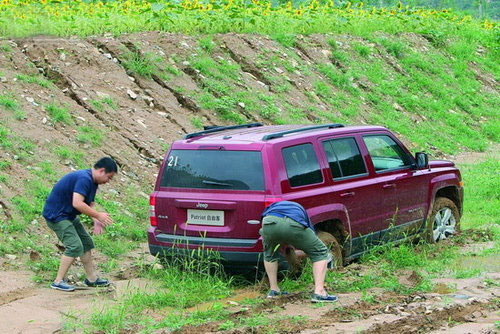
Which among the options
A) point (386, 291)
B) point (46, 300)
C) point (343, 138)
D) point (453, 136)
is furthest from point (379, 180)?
point (453, 136)

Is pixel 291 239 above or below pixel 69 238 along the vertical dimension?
above

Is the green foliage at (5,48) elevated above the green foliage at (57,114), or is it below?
above

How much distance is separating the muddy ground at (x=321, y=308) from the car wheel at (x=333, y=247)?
0.22 metres

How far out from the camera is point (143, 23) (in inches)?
778

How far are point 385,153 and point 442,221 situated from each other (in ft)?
4.91

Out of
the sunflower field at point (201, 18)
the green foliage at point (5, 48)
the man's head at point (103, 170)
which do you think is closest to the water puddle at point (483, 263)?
the man's head at point (103, 170)

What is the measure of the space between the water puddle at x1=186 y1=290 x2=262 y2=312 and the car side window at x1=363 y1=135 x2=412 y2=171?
95.5 inches

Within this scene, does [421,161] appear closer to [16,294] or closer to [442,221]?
[442,221]

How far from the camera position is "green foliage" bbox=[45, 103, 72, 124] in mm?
14355

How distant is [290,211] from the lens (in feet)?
30.6

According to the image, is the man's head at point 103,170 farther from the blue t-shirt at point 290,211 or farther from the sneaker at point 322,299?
the sneaker at point 322,299

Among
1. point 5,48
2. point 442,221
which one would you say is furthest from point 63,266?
point 5,48

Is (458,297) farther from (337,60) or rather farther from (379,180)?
(337,60)

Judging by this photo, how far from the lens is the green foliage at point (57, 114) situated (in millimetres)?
14355
